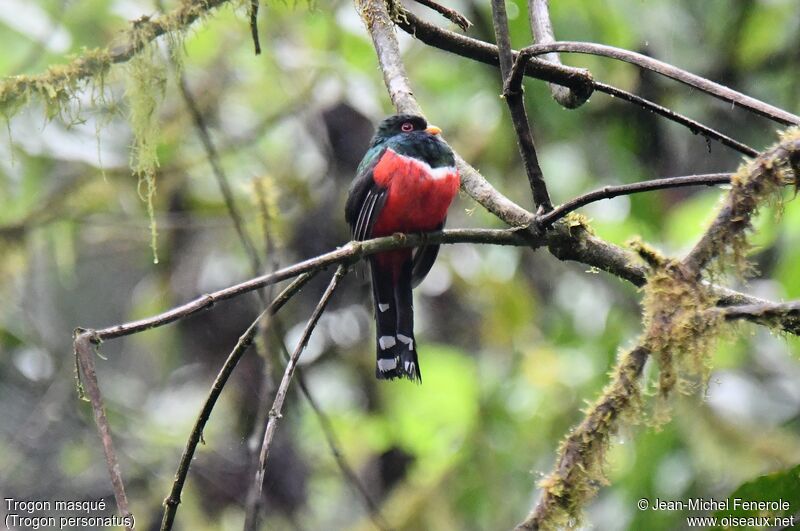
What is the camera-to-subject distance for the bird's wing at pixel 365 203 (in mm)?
3824

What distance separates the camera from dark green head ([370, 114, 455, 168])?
3686 millimetres

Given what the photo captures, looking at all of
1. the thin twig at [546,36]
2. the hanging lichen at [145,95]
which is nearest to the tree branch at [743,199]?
the thin twig at [546,36]

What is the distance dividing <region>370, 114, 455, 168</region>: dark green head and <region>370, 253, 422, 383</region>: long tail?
49 centimetres

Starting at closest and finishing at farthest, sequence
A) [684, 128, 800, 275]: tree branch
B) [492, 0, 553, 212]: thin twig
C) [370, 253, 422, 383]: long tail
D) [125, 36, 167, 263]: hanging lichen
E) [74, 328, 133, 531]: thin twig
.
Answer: [74, 328, 133, 531]: thin twig < [684, 128, 800, 275]: tree branch < [492, 0, 553, 212]: thin twig < [125, 36, 167, 263]: hanging lichen < [370, 253, 422, 383]: long tail

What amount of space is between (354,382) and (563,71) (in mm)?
4526

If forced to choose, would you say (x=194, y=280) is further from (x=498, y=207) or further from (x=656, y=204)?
(x=498, y=207)

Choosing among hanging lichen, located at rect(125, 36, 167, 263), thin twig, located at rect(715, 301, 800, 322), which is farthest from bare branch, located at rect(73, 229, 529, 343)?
hanging lichen, located at rect(125, 36, 167, 263)

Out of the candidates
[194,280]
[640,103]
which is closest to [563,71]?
[640,103]

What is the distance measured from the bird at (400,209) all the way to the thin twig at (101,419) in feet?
5.89

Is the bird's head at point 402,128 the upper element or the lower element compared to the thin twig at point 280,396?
upper

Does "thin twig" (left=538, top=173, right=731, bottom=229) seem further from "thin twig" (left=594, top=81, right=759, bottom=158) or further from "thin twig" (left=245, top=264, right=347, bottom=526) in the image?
"thin twig" (left=245, top=264, right=347, bottom=526)

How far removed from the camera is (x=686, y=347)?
6.60ft

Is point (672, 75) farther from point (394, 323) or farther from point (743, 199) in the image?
point (394, 323)

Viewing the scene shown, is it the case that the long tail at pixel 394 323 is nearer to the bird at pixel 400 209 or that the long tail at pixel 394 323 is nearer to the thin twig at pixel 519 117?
the bird at pixel 400 209
